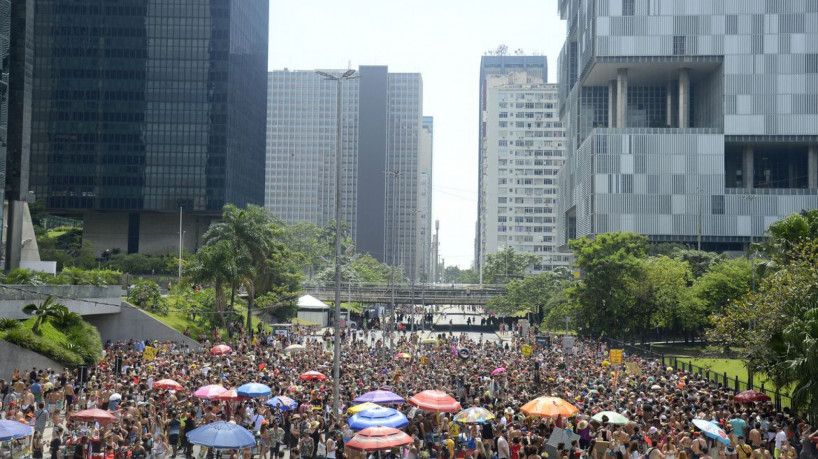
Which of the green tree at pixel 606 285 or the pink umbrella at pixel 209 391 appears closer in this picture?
the pink umbrella at pixel 209 391

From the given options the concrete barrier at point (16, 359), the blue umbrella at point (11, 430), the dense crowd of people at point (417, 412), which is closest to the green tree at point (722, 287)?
the dense crowd of people at point (417, 412)

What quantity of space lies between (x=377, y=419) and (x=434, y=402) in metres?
2.98

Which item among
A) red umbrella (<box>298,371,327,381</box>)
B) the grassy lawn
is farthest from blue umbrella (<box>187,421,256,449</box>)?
the grassy lawn

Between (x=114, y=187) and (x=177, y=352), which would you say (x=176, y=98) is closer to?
(x=114, y=187)

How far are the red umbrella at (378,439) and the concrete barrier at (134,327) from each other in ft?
114

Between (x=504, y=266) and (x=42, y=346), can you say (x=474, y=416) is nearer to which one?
(x=42, y=346)

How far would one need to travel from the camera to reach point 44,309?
39.4 m

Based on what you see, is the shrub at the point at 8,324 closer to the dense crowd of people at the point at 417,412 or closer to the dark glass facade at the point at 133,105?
the dense crowd of people at the point at 417,412

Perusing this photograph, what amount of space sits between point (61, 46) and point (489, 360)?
87341 mm

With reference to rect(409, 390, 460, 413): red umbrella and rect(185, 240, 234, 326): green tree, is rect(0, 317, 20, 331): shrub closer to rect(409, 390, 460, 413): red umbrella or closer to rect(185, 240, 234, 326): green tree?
rect(185, 240, 234, 326): green tree

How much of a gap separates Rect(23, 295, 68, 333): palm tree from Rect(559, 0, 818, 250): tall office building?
6068cm

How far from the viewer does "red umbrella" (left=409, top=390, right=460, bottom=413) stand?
78.7 ft

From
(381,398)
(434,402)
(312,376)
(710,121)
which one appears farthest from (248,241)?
(710,121)

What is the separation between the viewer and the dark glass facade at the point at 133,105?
107625 mm
